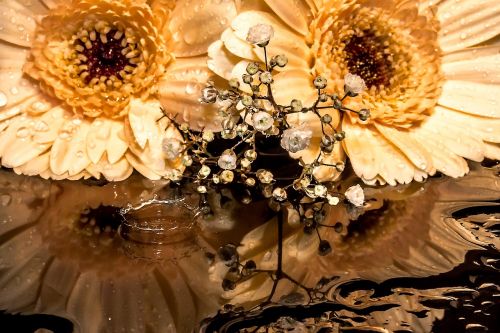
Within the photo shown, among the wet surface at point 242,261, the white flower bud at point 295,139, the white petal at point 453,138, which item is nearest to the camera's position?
the wet surface at point 242,261

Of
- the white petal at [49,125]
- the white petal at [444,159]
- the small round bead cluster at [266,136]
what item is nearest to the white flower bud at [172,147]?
the small round bead cluster at [266,136]

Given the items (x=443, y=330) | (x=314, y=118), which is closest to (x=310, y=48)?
(x=314, y=118)

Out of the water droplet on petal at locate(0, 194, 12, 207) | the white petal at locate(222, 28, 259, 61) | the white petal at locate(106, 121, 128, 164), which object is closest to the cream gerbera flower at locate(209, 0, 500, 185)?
the white petal at locate(222, 28, 259, 61)

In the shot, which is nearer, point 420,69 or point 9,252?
point 9,252

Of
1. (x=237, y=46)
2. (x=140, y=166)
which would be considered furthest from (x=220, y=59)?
(x=140, y=166)

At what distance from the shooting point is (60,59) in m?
0.74

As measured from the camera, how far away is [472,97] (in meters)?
0.78

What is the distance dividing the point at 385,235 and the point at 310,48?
185mm

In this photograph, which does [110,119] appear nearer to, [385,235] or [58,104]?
[58,104]

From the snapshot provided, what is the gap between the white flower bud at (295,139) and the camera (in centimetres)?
64


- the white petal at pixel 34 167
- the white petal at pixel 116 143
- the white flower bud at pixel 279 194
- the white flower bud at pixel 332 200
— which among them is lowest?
the white petal at pixel 34 167

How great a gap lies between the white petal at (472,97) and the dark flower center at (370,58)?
61 millimetres

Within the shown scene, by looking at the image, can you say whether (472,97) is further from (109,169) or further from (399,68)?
(109,169)

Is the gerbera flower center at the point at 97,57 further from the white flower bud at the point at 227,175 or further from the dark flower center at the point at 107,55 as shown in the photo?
the white flower bud at the point at 227,175
